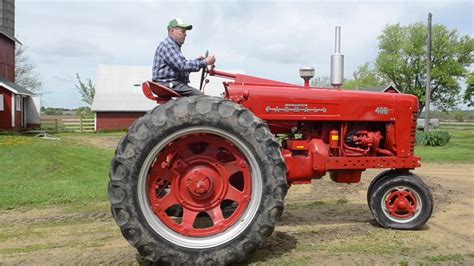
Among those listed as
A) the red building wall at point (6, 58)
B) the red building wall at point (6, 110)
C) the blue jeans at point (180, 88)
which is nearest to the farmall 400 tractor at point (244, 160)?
the blue jeans at point (180, 88)

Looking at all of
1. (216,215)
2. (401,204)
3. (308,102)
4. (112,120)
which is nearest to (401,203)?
(401,204)

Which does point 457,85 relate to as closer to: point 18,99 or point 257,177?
point 18,99

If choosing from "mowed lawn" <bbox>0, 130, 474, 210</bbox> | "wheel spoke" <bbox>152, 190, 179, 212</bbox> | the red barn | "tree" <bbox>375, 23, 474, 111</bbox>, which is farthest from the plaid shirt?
"tree" <bbox>375, 23, 474, 111</bbox>

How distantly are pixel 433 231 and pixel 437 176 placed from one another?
595cm

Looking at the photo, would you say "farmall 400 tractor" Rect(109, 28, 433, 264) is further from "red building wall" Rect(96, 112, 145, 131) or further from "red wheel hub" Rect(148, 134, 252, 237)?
"red building wall" Rect(96, 112, 145, 131)

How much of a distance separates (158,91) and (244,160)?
1275 millimetres

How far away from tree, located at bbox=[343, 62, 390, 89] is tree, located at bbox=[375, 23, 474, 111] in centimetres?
213

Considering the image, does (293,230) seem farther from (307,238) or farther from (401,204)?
(401,204)

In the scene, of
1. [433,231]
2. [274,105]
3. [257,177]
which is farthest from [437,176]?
[257,177]

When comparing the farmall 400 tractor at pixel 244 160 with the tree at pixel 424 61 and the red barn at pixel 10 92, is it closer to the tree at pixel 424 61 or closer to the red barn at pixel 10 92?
the red barn at pixel 10 92

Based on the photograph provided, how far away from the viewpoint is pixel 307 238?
525cm

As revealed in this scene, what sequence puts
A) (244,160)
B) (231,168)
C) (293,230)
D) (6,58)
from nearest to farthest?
1. (244,160)
2. (231,168)
3. (293,230)
4. (6,58)

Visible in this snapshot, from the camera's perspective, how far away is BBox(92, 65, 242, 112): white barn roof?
38875 mm

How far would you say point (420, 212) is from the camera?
5578 mm
